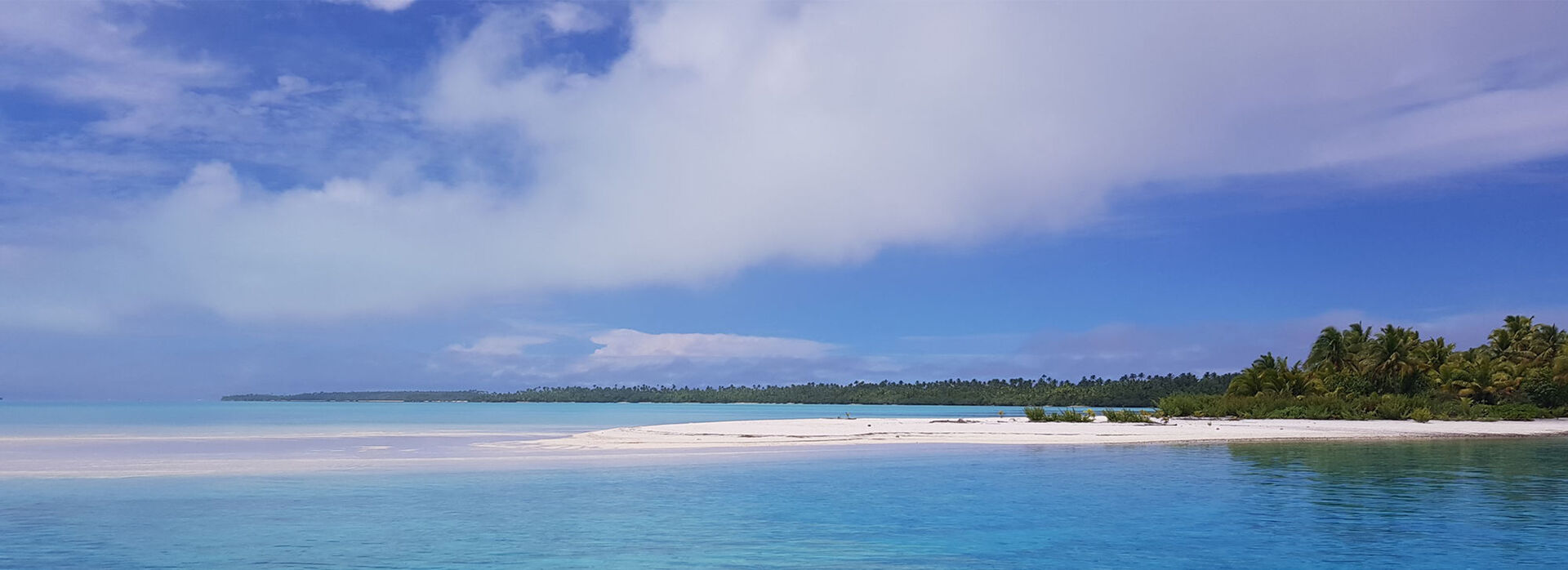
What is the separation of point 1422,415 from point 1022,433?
2787 centimetres

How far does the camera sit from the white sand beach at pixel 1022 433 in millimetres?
42969

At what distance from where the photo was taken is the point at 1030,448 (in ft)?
129

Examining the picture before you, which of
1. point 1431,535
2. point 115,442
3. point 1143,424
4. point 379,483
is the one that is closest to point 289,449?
point 115,442

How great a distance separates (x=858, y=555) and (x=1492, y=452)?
3291 centimetres

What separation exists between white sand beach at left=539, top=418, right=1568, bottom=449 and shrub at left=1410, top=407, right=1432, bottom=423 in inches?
25.4

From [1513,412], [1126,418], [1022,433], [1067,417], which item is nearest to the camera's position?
[1022,433]

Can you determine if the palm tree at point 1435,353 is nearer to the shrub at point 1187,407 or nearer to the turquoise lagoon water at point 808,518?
the shrub at point 1187,407

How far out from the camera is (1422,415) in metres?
59.5

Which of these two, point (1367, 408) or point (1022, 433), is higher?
point (1367, 408)

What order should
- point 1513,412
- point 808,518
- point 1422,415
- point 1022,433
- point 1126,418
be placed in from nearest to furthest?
point 808,518 < point 1022,433 < point 1126,418 < point 1422,415 < point 1513,412

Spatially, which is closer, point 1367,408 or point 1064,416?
point 1064,416

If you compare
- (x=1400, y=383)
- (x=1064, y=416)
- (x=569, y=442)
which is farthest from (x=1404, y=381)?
(x=569, y=442)


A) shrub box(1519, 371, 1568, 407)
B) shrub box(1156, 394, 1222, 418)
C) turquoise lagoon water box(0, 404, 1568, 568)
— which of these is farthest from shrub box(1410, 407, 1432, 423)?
turquoise lagoon water box(0, 404, 1568, 568)

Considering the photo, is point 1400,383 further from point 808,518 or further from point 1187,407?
point 808,518
